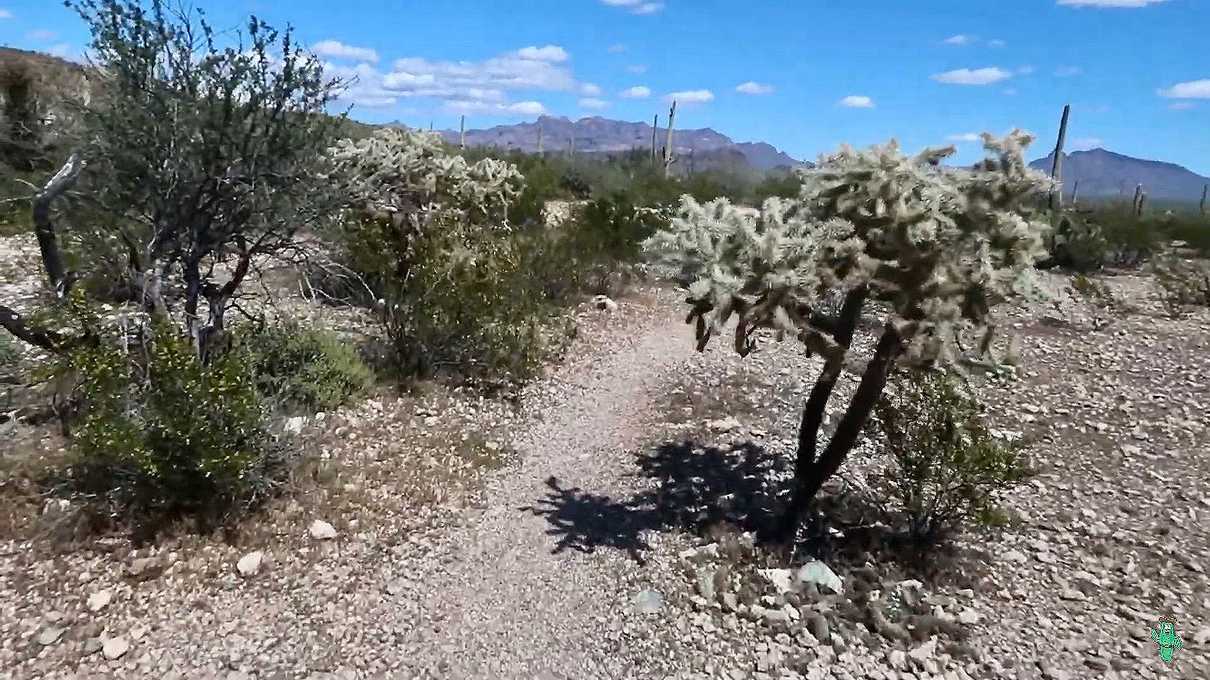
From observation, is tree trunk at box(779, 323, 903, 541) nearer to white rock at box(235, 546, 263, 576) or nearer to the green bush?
white rock at box(235, 546, 263, 576)

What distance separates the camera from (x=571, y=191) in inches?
865

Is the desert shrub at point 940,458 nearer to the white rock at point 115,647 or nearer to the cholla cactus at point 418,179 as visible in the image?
the white rock at point 115,647

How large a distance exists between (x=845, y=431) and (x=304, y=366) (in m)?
4.06

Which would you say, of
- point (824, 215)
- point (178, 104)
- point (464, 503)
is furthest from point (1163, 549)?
point (178, 104)

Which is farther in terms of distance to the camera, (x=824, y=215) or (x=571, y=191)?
(x=571, y=191)

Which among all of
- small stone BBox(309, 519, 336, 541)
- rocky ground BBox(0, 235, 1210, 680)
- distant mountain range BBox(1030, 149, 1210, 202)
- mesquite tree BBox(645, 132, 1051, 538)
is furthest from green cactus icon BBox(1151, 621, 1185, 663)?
distant mountain range BBox(1030, 149, 1210, 202)

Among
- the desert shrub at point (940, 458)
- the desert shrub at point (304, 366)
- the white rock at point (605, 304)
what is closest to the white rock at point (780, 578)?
the desert shrub at point (940, 458)

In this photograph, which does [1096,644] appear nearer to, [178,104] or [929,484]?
[929,484]

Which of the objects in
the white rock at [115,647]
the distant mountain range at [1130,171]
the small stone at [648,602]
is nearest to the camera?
the white rock at [115,647]

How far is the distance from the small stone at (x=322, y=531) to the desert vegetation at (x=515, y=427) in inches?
0.7

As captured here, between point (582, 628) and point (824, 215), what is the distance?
2.64 metres

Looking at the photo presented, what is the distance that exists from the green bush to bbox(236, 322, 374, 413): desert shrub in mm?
1225

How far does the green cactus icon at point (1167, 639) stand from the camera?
13.4ft

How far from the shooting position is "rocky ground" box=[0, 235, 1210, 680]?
3.86 metres
